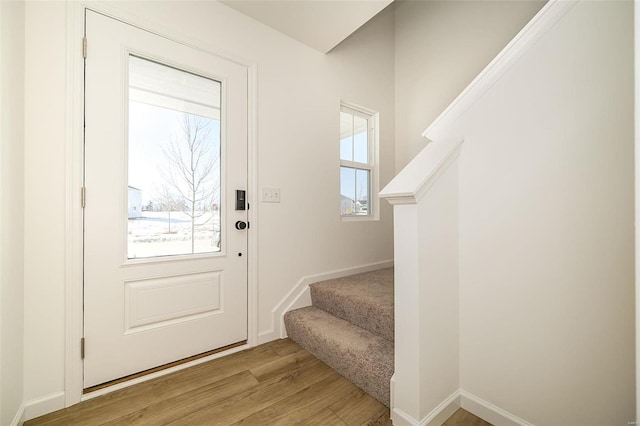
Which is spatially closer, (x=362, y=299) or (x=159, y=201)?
(x=159, y=201)

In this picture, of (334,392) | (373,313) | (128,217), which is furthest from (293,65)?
(334,392)

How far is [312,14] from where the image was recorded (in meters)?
2.01

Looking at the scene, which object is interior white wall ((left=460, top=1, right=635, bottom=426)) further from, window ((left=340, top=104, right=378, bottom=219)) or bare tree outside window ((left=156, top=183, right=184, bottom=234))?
bare tree outside window ((left=156, top=183, right=184, bottom=234))

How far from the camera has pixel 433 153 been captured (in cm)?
139

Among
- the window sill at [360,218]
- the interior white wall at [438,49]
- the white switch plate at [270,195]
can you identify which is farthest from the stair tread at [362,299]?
the interior white wall at [438,49]

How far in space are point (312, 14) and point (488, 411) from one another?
2.68 meters

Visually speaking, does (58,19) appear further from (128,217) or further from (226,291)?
(226,291)

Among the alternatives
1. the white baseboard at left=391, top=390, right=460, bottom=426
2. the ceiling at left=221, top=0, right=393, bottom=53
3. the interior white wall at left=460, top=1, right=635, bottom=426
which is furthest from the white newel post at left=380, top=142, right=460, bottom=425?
the ceiling at left=221, top=0, right=393, bottom=53

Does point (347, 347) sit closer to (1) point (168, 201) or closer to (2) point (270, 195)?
(2) point (270, 195)

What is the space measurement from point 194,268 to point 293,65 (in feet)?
5.88

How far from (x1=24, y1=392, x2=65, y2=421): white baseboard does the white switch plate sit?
1554mm

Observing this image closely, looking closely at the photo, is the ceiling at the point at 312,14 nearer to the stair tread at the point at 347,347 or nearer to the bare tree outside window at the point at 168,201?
the bare tree outside window at the point at 168,201

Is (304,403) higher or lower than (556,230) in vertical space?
lower

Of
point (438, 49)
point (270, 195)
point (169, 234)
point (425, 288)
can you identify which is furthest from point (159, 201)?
point (438, 49)
